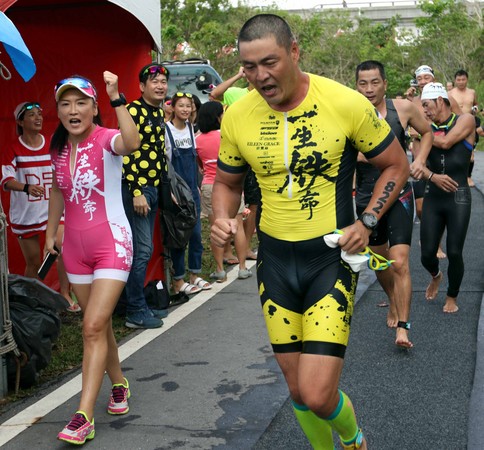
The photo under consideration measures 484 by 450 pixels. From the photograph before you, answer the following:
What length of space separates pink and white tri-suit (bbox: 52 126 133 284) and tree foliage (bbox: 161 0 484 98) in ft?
122

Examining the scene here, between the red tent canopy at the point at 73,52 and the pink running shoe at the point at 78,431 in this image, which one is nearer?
the pink running shoe at the point at 78,431

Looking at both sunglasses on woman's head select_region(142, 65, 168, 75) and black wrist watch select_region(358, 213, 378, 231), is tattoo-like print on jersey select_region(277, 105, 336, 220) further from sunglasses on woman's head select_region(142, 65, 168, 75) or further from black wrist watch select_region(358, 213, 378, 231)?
sunglasses on woman's head select_region(142, 65, 168, 75)

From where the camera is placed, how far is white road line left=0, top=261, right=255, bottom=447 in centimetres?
517

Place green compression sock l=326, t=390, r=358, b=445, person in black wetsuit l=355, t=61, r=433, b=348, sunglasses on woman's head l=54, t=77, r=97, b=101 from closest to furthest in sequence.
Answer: green compression sock l=326, t=390, r=358, b=445 < sunglasses on woman's head l=54, t=77, r=97, b=101 < person in black wetsuit l=355, t=61, r=433, b=348

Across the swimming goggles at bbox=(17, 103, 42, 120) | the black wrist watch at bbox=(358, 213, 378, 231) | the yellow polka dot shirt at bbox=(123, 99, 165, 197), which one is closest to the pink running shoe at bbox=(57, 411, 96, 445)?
the black wrist watch at bbox=(358, 213, 378, 231)

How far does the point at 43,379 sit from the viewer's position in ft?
20.3

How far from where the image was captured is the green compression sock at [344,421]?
393cm

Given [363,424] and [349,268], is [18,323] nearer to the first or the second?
[363,424]

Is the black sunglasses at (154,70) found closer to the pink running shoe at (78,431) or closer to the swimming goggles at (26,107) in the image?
the swimming goggles at (26,107)

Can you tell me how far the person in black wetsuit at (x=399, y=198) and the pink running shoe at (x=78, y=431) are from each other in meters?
2.66

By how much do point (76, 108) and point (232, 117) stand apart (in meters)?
1.37

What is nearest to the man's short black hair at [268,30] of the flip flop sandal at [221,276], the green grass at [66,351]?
the green grass at [66,351]

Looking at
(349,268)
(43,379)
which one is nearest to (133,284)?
(43,379)

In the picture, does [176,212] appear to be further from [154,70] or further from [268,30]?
[268,30]
